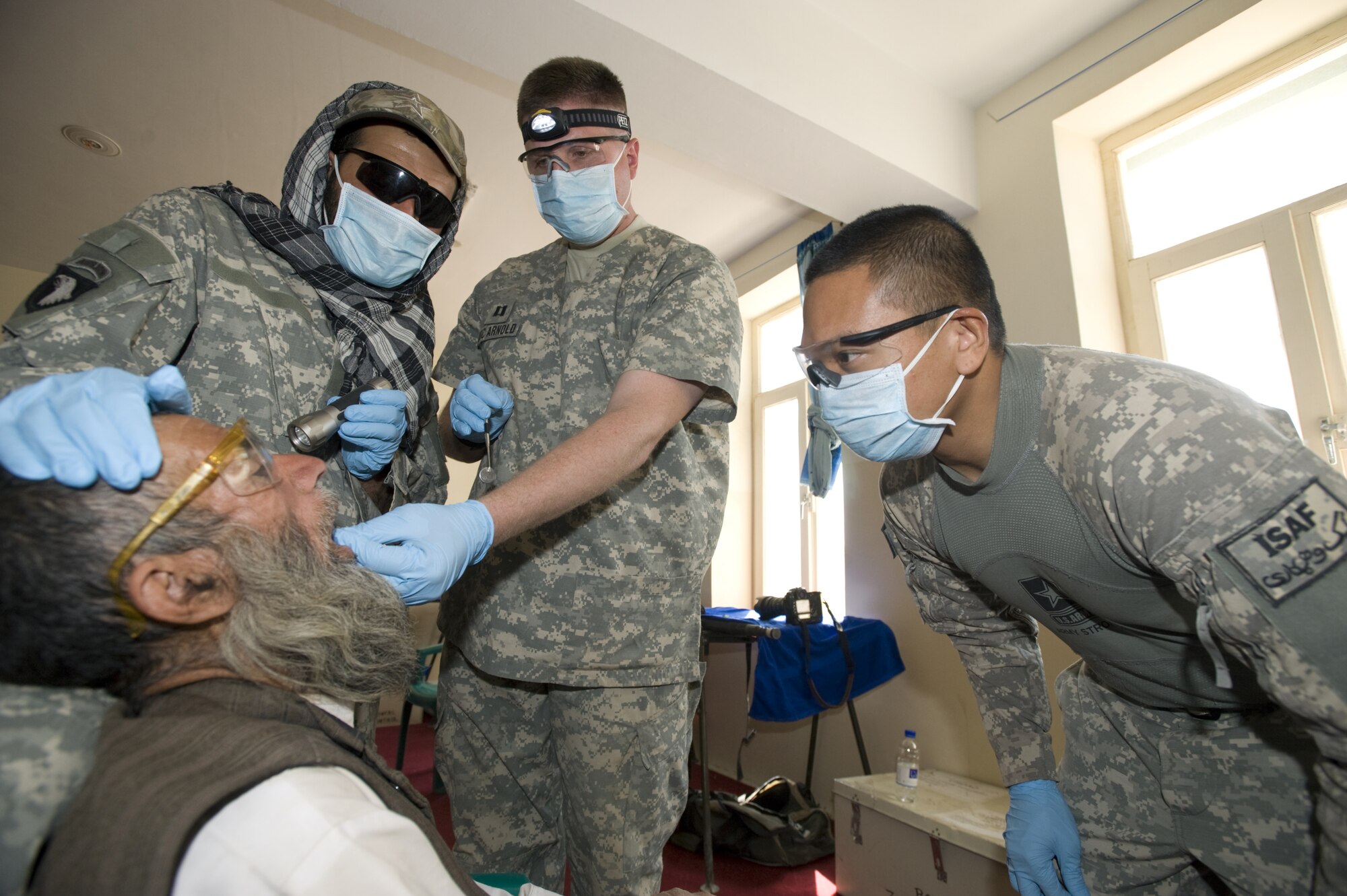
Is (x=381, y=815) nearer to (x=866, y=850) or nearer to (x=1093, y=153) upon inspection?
(x=866, y=850)

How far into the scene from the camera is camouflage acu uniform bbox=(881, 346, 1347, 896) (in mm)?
849

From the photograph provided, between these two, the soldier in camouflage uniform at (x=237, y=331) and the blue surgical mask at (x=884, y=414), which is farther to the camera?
the blue surgical mask at (x=884, y=414)

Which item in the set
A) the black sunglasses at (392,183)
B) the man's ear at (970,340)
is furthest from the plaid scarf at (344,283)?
the man's ear at (970,340)

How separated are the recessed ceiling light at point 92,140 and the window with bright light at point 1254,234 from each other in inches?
207

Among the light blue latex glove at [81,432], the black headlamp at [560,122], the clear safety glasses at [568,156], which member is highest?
the black headlamp at [560,122]

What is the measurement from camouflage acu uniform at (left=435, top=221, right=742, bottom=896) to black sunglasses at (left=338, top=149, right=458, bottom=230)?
15.2 inches

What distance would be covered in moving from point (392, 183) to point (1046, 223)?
284cm

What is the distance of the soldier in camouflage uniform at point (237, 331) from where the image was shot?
63 centimetres

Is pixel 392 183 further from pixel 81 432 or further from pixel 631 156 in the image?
pixel 81 432

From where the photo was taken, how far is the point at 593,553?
148 cm

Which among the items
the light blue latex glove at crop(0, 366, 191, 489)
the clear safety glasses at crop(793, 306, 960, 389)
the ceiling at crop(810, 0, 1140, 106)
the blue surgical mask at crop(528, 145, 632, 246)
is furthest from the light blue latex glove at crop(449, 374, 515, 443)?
the ceiling at crop(810, 0, 1140, 106)

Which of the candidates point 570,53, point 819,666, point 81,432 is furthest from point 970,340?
point 819,666

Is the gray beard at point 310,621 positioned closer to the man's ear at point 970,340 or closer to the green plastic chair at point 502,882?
the green plastic chair at point 502,882

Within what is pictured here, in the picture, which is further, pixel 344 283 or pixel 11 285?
pixel 11 285
